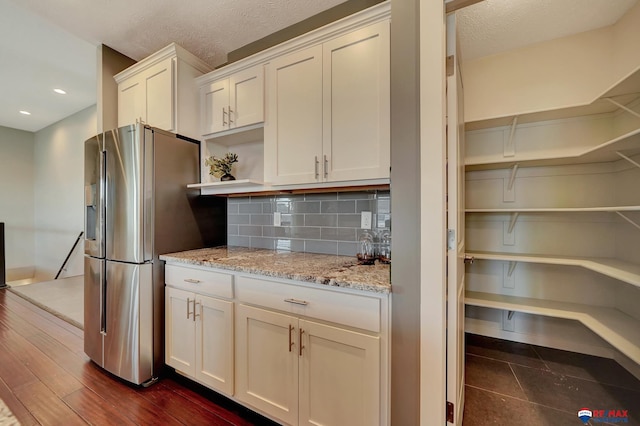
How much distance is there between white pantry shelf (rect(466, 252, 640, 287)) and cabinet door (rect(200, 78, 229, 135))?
2426 millimetres

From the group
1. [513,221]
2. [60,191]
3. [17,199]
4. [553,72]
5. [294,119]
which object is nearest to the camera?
[294,119]

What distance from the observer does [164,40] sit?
2270 mm

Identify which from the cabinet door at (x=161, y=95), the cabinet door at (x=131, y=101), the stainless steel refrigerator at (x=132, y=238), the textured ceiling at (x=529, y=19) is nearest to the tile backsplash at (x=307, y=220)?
the stainless steel refrigerator at (x=132, y=238)

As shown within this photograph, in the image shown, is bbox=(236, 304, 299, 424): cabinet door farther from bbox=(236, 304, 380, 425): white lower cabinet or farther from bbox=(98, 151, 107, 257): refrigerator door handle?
bbox=(98, 151, 107, 257): refrigerator door handle

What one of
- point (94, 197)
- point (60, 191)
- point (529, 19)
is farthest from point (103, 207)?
point (60, 191)

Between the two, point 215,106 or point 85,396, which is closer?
point 85,396

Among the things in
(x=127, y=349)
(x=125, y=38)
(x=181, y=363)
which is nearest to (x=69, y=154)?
(x=125, y=38)

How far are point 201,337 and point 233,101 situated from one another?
171 centimetres

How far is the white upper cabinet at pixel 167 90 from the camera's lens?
2088mm

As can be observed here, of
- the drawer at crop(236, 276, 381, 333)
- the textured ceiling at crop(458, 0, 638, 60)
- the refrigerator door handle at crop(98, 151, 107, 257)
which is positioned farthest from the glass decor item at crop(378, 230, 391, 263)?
the refrigerator door handle at crop(98, 151, 107, 257)

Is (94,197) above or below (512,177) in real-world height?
below

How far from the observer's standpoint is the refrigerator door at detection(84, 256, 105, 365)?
2002 millimetres

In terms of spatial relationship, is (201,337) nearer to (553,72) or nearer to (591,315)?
(591,315)

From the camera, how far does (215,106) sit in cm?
214
